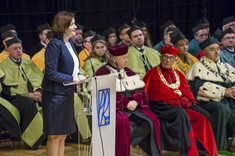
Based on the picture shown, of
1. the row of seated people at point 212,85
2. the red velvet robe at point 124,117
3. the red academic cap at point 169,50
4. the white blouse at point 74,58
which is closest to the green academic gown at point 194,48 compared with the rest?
the row of seated people at point 212,85

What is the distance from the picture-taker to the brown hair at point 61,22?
4.47 metres

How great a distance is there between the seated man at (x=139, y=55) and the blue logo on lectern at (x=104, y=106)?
2.91 meters

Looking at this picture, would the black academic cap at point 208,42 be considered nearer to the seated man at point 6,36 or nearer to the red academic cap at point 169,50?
the red academic cap at point 169,50

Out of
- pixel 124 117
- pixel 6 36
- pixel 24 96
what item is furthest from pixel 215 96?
pixel 6 36

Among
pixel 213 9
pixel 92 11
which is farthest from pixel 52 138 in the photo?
pixel 213 9

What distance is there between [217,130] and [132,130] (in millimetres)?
1316

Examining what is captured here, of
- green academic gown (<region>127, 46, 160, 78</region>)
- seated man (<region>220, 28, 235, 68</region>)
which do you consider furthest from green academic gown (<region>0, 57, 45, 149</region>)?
seated man (<region>220, 28, 235, 68</region>)

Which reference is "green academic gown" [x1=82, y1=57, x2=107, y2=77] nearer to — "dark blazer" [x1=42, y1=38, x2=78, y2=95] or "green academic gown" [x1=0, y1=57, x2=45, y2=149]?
"green academic gown" [x1=0, y1=57, x2=45, y2=149]

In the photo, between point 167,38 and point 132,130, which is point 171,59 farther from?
point 167,38

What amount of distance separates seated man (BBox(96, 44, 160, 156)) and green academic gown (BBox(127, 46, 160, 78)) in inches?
55.7

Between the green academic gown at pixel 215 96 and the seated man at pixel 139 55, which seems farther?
the seated man at pixel 139 55

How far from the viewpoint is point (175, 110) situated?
19.4 feet

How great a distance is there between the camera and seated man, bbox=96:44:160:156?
5543 mm


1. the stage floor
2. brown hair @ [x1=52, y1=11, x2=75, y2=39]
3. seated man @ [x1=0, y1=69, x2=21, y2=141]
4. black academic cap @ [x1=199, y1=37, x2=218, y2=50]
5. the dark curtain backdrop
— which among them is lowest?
the stage floor
